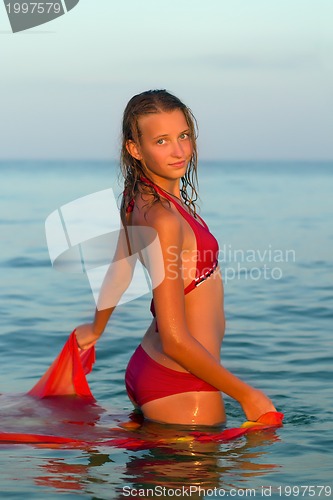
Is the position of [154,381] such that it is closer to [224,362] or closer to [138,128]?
[138,128]

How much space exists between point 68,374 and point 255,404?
1306 mm

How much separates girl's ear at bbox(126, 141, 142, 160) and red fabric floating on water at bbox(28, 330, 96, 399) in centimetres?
114

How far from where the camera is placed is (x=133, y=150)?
16.1 feet

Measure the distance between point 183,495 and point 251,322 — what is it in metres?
4.46

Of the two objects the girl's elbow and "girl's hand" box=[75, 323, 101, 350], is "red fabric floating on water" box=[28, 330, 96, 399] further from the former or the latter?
the girl's elbow

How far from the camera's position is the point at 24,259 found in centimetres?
1304

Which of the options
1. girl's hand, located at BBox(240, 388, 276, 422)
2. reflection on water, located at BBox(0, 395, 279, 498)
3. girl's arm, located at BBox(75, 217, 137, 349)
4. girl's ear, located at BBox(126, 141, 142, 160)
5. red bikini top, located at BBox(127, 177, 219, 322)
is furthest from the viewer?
girl's arm, located at BBox(75, 217, 137, 349)

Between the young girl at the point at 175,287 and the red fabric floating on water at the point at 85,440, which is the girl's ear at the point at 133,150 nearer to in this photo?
the young girl at the point at 175,287

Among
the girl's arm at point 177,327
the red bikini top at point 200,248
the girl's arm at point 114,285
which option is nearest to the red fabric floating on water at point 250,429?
the girl's arm at point 177,327

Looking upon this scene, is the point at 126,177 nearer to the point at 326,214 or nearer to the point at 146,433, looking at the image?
the point at 146,433

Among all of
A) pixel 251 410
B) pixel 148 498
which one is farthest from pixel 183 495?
pixel 251 410

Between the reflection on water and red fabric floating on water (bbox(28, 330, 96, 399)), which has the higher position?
red fabric floating on water (bbox(28, 330, 96, 399))
